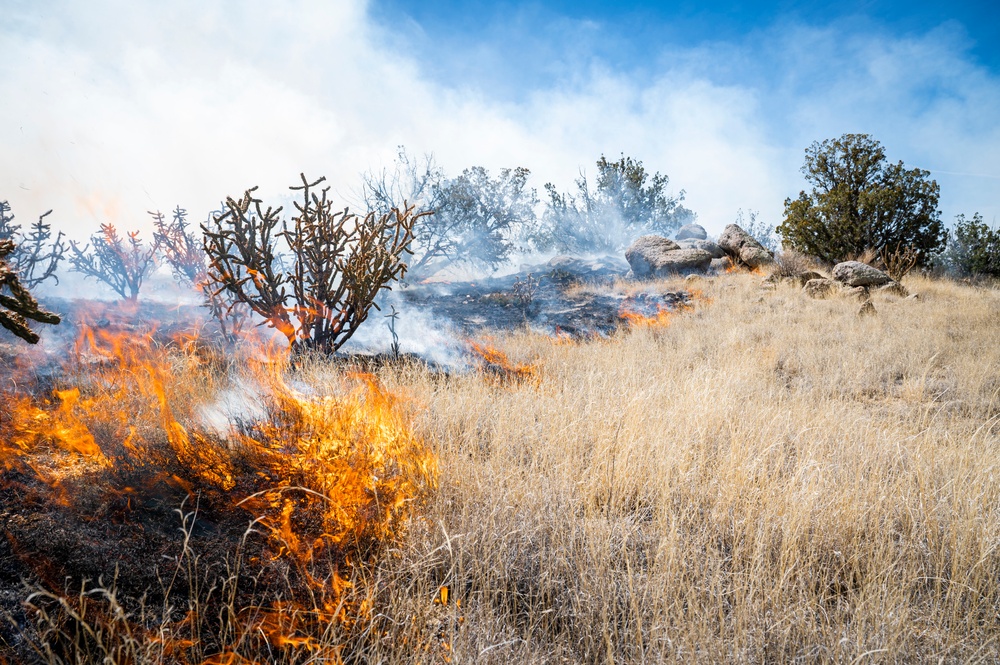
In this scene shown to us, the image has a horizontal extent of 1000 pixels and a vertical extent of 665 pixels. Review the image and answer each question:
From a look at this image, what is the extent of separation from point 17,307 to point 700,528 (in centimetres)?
374

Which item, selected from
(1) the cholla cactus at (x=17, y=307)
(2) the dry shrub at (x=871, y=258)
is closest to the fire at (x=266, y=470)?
(1) the cholla cactus at (x=17, y=307)

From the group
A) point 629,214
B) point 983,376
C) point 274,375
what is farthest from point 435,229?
point 983,376

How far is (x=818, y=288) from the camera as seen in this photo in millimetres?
9500

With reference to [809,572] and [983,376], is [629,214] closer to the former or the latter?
[983,376]

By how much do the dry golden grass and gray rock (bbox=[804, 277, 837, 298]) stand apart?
5449mm

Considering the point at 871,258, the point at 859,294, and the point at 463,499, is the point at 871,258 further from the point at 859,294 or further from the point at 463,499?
the point at 463,499

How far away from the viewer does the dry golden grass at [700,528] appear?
5.17ft

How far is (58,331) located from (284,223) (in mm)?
4383

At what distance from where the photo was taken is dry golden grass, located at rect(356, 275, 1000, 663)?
1.58 metres

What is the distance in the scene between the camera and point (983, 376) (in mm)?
4520

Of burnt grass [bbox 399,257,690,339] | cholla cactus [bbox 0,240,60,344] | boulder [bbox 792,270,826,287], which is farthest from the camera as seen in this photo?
boulder [bbox 792,270,826,287]

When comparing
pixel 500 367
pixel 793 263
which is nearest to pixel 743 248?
pixel 793 263

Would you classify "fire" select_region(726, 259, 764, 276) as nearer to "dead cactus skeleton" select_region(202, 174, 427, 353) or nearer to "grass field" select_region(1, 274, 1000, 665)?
"grass field" select_region(1, 274, 1000, 665)

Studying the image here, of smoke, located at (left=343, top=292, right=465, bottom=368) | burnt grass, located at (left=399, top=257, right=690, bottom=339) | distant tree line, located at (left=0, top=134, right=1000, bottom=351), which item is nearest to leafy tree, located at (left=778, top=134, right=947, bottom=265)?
distant tree line, located at (left=0, top=134, right=1000, bottom=351)
